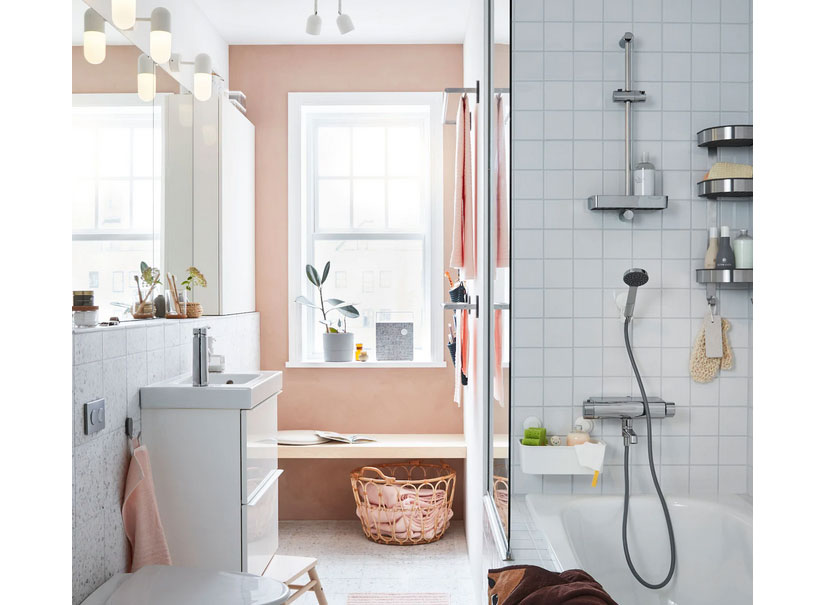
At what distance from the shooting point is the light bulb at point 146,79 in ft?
8.12

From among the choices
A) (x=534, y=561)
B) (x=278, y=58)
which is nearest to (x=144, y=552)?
(x=534, y=561)

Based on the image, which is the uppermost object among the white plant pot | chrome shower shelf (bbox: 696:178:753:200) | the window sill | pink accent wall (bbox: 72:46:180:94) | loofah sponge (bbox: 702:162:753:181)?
pink accent wall (bbox: 72:46:180:94)

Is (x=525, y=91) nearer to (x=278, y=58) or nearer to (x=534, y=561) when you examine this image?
(x=534, y=561)

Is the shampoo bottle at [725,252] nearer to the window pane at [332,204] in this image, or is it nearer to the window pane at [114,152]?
the window pane at [114,152]

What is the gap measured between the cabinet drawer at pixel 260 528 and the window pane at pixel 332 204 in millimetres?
1747

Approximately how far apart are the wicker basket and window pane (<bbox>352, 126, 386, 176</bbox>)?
178cm

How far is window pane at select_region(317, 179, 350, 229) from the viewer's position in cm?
395

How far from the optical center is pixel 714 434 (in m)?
1.59

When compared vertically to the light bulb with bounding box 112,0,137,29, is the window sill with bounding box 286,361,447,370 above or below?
below

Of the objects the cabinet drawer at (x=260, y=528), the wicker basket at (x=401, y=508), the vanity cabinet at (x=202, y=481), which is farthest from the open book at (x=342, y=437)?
the vanity cabinet at (x=202, y=481)

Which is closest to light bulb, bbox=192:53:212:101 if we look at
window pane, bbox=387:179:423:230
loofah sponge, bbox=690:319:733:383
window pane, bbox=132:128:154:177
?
window pane, bbox=132:128:154:177

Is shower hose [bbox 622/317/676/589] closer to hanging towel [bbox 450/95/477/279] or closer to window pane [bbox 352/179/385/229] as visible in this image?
hanging towel [bbox 450/95/477/279]
